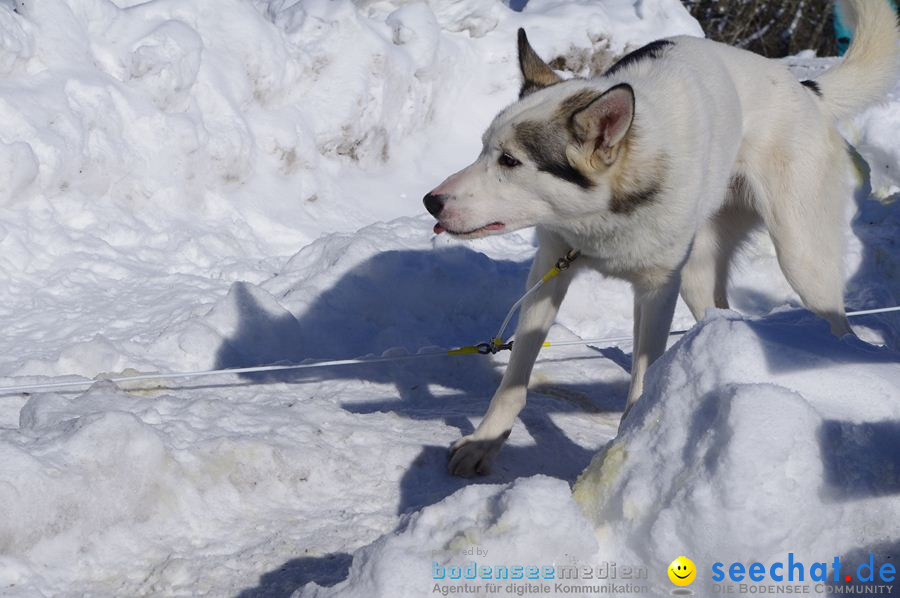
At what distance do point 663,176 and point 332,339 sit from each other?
6.39 ft

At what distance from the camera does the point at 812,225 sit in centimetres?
375

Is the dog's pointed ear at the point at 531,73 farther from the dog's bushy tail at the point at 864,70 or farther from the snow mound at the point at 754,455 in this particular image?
the snow mound at the point at 754,455

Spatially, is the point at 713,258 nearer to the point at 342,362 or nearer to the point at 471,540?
the point at 342,362

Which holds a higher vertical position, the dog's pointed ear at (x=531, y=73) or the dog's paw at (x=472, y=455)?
the dog's pointed ear at (x=531, y=73)

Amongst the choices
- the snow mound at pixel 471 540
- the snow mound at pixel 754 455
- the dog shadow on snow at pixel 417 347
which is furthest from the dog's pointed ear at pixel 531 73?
the snow mound at pixel 471 540

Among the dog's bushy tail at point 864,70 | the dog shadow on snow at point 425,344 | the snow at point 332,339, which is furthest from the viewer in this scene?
the dog's bushy tail at point 864,70

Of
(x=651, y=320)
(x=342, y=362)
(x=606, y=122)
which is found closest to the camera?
(x=606, y=122)

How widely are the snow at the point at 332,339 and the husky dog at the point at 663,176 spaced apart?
0.48 m

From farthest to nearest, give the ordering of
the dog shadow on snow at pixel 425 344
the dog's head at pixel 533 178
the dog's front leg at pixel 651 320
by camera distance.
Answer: the dog's front leg at pixel 651 320 → the dog shadow on snow at pixel 425 344 → the dog's head at pixel 533 178

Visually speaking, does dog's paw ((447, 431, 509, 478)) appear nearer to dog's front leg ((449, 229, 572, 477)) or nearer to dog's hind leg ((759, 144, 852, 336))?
dog's front leg ((449, 229, 572, 477))

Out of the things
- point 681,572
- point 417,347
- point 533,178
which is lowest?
point 417,347

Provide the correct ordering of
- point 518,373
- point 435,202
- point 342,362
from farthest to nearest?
point 342,362 → point 518,373 → point 435,202

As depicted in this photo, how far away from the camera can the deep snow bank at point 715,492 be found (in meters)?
1.84

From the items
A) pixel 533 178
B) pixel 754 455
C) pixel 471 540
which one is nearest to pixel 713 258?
pixel 533 178
